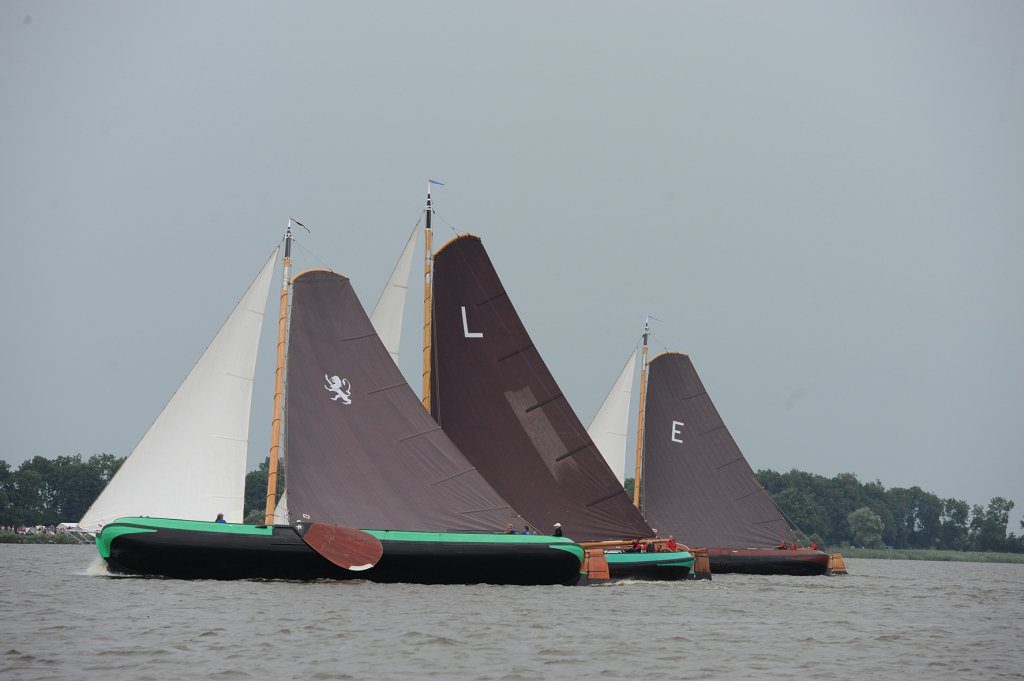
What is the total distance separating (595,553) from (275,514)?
37.6 feet

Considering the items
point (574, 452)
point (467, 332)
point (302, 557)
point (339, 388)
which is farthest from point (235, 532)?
point (574, 452)

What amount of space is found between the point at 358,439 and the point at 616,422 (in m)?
21.2

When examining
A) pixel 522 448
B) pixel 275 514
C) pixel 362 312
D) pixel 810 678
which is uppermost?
pixel 362 312

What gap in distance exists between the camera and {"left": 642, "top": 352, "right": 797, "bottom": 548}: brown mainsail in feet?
192

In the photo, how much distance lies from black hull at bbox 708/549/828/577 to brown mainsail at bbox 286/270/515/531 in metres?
21.3

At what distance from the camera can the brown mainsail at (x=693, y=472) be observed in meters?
58.5

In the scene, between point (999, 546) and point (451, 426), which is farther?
point (999, 546)

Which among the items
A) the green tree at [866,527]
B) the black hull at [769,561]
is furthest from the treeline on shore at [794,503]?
the black hull at [769,561]

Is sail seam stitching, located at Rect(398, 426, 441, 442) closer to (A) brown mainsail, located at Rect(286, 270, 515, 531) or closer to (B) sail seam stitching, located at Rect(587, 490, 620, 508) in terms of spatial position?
(A) brown mainsail, located at Rect(286, 270, 515, 531)

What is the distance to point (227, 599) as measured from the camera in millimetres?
32594

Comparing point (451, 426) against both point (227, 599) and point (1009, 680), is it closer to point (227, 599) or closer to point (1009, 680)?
point (227, 599)

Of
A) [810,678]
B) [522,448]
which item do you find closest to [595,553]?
[522,448]

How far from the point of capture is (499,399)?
44625 millimetres

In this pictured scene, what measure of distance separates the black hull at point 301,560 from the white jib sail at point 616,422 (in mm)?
16583
